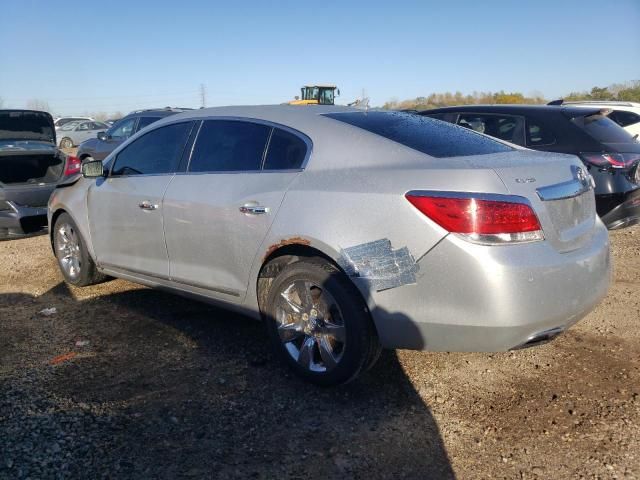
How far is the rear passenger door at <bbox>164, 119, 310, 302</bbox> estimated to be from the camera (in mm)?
3416

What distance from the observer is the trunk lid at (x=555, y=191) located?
2.81 m

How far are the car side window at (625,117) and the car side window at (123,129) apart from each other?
9214 mm

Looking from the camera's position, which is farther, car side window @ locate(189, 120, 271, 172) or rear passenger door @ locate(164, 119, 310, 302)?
car side window @ locate(189, 120, 271, 172)

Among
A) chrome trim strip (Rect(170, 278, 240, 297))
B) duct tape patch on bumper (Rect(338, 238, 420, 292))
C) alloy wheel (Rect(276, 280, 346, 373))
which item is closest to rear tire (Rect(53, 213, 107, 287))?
chrome trim strip (Rect(170, 278, 240, 297))

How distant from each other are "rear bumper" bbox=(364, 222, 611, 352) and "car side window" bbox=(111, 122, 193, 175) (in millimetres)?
2090

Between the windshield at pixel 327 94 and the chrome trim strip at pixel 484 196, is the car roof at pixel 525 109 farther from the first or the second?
the windshield at pixel 327 94

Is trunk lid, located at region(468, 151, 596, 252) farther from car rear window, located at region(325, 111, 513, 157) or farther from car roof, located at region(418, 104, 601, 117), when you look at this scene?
car roof, located at region(418, 104, 601, 117)

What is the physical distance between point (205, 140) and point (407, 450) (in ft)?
8.12

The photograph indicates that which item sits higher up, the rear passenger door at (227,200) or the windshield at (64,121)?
the rear passenger door at (227,200)

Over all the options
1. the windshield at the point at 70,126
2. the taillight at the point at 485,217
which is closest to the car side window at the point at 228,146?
the taillight at the point at 485,217

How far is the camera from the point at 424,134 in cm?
344

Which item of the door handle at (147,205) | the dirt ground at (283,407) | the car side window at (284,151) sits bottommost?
the dirt ground at (283,407)

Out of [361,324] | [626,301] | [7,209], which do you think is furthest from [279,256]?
[7,209]

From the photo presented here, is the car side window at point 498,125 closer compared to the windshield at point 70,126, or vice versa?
the car side window at point 498,125
